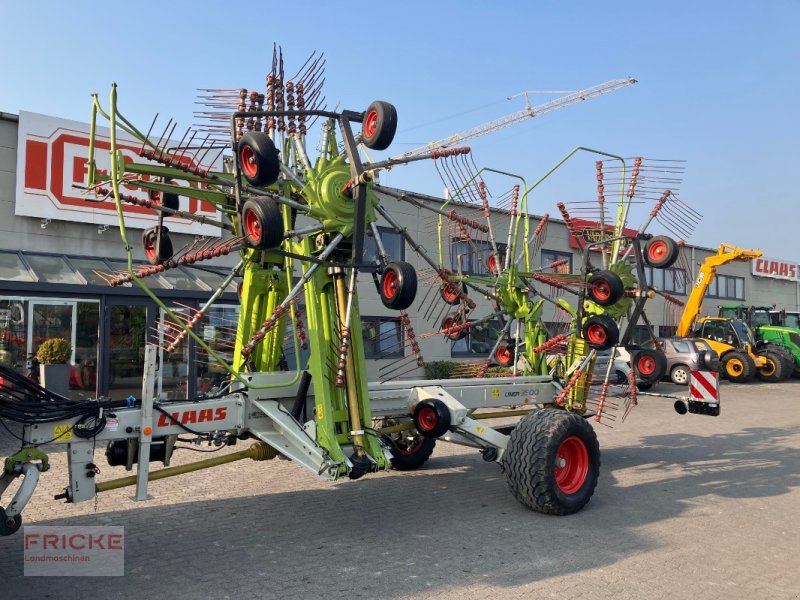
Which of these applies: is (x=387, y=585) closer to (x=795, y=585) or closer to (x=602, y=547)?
(x=602, y=547)

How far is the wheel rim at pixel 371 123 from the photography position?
5.43 meters

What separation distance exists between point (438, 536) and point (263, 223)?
3.15 metres

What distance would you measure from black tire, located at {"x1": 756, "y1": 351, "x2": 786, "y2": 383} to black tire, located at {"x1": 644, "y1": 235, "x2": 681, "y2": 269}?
18.4 m

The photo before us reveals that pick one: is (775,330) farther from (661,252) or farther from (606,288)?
(606,288)

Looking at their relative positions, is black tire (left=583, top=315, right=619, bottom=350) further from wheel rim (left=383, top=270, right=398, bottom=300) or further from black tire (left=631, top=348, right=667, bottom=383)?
wheel rim (left=383, top=270, right=398, bottom=300)

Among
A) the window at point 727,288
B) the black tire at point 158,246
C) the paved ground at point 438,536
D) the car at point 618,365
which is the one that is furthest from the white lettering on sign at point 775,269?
the black tire at point 158,246

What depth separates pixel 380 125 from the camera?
5348mm

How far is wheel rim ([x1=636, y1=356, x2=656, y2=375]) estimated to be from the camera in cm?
870

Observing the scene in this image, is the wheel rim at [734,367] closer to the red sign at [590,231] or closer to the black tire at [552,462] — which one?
the red sign at [590,231]

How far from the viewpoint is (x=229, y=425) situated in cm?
561

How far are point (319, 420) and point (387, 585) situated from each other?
1.48m

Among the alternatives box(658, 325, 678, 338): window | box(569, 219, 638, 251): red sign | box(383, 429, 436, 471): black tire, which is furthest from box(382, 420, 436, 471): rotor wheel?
box(658, 325, 678, 338): window

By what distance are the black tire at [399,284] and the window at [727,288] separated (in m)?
29.2

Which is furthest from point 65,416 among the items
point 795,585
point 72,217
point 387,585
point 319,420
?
point 72,217
